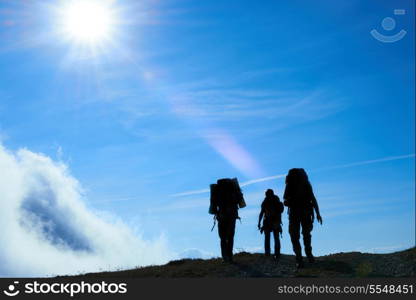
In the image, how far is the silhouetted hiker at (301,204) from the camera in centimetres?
2020

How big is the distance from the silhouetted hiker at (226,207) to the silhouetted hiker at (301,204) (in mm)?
2548

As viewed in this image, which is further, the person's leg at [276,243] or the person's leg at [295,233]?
the person's leg at [276,243]

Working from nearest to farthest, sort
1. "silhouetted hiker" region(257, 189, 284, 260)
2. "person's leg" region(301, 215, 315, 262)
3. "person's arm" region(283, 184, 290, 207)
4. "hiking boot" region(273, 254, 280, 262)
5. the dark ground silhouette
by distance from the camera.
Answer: the dark ground silhouette
"person's leg" region(301, 215, 315, 262)
"person's arm" region(283, 184, 290, 207)
"hiking boot" region(273, 254, 280, 262)
"silhouetted hiker" region(257, 189, 284, 260)

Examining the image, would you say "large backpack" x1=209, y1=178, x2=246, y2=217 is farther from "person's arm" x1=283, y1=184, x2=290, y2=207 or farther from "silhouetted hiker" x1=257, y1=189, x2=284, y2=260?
"person's arm" x1=283, y1=184, x2=290, y2=207

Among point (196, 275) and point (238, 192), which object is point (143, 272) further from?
point (238, 192)

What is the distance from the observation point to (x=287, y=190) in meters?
20.4

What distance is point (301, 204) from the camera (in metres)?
20.3

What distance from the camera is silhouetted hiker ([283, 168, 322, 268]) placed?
20.2 meters

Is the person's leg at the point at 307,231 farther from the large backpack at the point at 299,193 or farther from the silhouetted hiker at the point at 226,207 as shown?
the silhouetted hiker at the point at 226,207

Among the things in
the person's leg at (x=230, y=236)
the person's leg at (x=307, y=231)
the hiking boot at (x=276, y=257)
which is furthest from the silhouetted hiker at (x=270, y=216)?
the person's leg at (x=307, y=231)

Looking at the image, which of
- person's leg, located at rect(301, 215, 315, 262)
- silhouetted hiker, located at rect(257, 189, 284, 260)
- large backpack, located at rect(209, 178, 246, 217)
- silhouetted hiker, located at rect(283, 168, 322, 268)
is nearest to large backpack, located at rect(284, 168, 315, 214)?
silhouetted hiker, located at rect(283, 168, 322, 268)

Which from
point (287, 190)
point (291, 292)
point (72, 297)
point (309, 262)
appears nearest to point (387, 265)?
point (309, 262)

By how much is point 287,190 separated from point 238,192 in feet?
8.69

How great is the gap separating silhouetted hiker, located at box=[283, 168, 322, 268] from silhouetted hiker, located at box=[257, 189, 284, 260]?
9.30 feet
